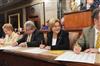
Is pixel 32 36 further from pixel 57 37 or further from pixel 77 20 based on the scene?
pixel 77 20

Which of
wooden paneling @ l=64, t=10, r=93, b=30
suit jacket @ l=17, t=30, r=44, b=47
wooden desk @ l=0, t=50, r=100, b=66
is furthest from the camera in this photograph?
wooden paneling @ l=64, t=10, r=93, b=30

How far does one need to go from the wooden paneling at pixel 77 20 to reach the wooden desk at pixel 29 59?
79.7 inches

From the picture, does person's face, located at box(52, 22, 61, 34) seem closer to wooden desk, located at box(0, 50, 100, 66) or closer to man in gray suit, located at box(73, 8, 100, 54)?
man in gray suit, located at box(73, 8, 100, 54)

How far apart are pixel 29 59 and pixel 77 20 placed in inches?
97.7

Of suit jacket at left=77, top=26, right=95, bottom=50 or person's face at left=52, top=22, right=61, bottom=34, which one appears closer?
suit jacket at left=77, top=26, right=95, bottom=50

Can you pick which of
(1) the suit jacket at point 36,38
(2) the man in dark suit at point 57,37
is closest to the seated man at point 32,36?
(1) the suit jacket at point 36,38

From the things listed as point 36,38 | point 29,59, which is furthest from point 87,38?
point 36,38

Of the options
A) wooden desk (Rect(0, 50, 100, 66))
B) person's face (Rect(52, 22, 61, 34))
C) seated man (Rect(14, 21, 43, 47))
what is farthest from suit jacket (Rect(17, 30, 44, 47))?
wooden desk (Rect(0, 50, 100, 66))

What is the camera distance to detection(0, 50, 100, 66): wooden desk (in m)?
1.74

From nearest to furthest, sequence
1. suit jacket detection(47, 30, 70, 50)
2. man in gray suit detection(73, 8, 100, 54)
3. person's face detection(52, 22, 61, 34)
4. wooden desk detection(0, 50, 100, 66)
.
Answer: wooden desk detection(0, 50, 100, 66)
man in gray suit detection(73, 8, 100, 54)
suit jacket detection(47, 30, 70, 50)
person's face detection(52, 22, 61, 34)

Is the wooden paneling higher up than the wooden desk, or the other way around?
the wooden paneling

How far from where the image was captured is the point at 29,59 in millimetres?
2152

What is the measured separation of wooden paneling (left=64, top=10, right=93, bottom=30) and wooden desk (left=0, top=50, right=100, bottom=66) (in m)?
2.02

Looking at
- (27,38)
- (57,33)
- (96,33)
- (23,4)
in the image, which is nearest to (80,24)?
(27,38)
